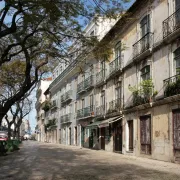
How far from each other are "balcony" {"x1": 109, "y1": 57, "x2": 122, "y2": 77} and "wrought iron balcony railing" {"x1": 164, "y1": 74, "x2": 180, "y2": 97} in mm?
7917

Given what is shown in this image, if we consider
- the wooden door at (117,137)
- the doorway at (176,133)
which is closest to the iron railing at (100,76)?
the wooden door at (117,137)

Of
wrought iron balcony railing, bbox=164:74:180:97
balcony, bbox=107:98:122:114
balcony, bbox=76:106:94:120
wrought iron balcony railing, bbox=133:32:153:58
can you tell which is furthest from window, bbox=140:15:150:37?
balcony, bbox=76:106:94:120

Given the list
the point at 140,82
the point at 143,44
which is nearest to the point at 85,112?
the point at 140,82

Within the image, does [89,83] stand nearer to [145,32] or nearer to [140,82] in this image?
[140,82]

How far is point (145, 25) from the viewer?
2241 cm

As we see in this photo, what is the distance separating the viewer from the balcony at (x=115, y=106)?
26.6m

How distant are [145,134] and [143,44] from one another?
5.60m

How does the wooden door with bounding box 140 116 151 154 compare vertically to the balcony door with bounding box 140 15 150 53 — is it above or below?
below

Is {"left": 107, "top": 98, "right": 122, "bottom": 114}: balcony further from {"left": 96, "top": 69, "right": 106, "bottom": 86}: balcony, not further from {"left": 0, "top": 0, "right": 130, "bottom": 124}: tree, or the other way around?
{"left": 0, "top": 0, "right": 130, "bottom": 124}: tree

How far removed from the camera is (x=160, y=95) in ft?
63.9

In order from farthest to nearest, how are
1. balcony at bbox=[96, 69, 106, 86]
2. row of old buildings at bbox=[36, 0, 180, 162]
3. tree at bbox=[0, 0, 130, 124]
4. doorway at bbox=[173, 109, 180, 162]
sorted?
balcony at bbox=[96, 69, 106, 86] → row of old buildings at bbox=[36, 0, 180, 162] → doorway at bbox=[173, 109, 180, 162] → tree at bbox=[0, 0, 130, 124]

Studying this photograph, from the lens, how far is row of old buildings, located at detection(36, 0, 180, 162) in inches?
703

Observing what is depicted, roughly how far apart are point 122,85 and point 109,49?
13372 millimetres

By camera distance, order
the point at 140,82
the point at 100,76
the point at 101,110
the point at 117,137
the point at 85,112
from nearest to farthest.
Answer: the point at 140,82, the point at 117,137, the point at 101,110, the point at 100,76, the point at 85,112
